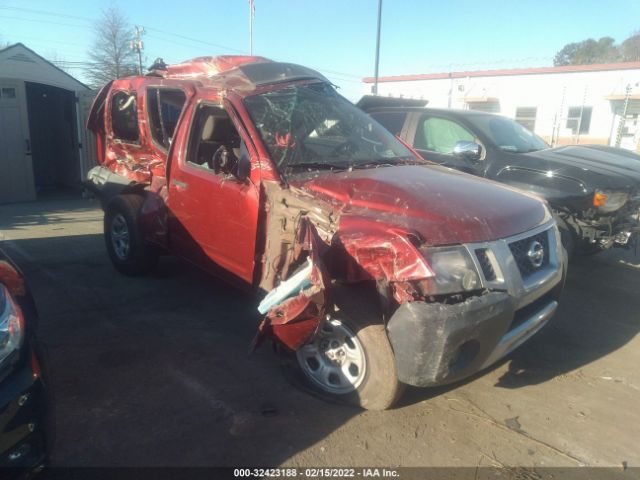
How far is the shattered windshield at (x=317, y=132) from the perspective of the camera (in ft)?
12.3

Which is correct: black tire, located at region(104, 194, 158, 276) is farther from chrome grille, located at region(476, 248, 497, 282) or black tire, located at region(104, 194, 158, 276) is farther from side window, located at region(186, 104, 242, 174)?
chrome grille, located at region(476, 248, 497, 282)

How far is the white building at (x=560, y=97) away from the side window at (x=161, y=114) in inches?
739

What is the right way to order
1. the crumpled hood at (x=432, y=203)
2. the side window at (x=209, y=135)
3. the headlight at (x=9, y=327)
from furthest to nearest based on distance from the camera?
the side window at (x=209, y=135), the crumpled hood at (x=432, y=203), the headlight at (x=9, y=327)

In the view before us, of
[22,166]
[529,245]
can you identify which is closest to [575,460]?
[529,245]

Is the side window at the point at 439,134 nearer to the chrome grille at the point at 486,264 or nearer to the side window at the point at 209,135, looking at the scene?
the side window at the point at 209,135

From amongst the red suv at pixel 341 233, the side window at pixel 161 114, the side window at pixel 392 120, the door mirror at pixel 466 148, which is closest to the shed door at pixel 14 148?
the side window at pixel 161 114

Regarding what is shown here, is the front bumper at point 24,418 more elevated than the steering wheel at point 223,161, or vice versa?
the steering wheel at point 223,161

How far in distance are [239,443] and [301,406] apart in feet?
1.66

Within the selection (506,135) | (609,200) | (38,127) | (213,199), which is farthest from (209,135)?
(38,127)

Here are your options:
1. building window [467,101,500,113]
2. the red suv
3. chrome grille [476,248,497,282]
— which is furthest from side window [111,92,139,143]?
building window [467,101,500,113]

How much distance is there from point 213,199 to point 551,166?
3.81 m

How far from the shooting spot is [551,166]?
18.1 ft

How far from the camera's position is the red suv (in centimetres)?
272

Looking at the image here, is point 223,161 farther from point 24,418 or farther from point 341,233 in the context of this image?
point 24,418
